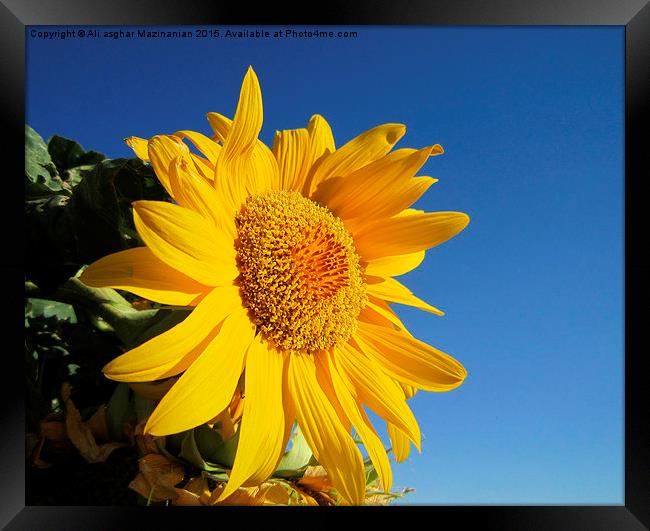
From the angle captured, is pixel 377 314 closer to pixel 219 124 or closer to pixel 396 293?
pixel 396 293

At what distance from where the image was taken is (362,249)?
809mm

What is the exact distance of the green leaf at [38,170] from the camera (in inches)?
34.0

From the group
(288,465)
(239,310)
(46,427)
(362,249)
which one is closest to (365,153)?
(362,249)

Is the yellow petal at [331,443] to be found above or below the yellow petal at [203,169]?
below

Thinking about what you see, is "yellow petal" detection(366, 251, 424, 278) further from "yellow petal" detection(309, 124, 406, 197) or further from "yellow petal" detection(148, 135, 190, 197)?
"yellow petal" detection(148, 135, 190, 197)

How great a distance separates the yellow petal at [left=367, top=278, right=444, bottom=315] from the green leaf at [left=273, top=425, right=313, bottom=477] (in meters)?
0.19

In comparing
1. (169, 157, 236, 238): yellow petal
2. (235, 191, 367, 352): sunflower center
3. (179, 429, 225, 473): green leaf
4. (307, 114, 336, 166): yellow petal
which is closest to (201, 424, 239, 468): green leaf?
(179, 429, 225, 473): green leaf

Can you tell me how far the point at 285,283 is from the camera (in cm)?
71

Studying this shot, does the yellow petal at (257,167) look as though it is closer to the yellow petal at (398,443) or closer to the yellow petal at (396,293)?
the yellow petal at (396,293)

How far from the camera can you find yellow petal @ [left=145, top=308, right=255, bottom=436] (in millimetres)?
625
